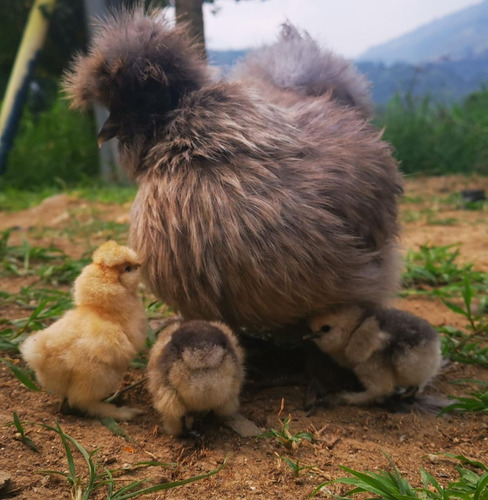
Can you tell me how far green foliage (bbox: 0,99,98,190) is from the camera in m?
7.50

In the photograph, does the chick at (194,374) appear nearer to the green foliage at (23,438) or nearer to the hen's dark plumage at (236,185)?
the hen's dark plumage at (236,185)

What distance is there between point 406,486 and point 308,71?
2.06 meters

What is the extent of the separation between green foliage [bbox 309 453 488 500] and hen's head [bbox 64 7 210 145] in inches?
58.8

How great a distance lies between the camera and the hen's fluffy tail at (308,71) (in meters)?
2.90

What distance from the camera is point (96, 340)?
194 centimetres

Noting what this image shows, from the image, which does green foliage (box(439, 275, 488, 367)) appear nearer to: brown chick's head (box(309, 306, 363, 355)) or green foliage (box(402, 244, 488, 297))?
green foliage (box(402, 244, 488, 297))

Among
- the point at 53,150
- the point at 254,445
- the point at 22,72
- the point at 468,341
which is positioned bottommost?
the point at 468,341

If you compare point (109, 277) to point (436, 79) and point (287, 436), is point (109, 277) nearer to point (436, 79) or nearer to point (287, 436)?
point (287, 436)

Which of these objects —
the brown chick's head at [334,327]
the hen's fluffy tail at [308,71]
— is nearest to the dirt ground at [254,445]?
the brown chick's head at [334,327]

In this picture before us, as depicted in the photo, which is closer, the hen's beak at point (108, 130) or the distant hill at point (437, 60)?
the hen's beak at point (108, 130)

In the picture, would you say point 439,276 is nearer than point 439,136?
Yes

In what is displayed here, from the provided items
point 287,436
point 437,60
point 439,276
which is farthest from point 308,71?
point 437,60

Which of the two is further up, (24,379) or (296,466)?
(24,379)

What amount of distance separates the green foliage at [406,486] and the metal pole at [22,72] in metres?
6.44
